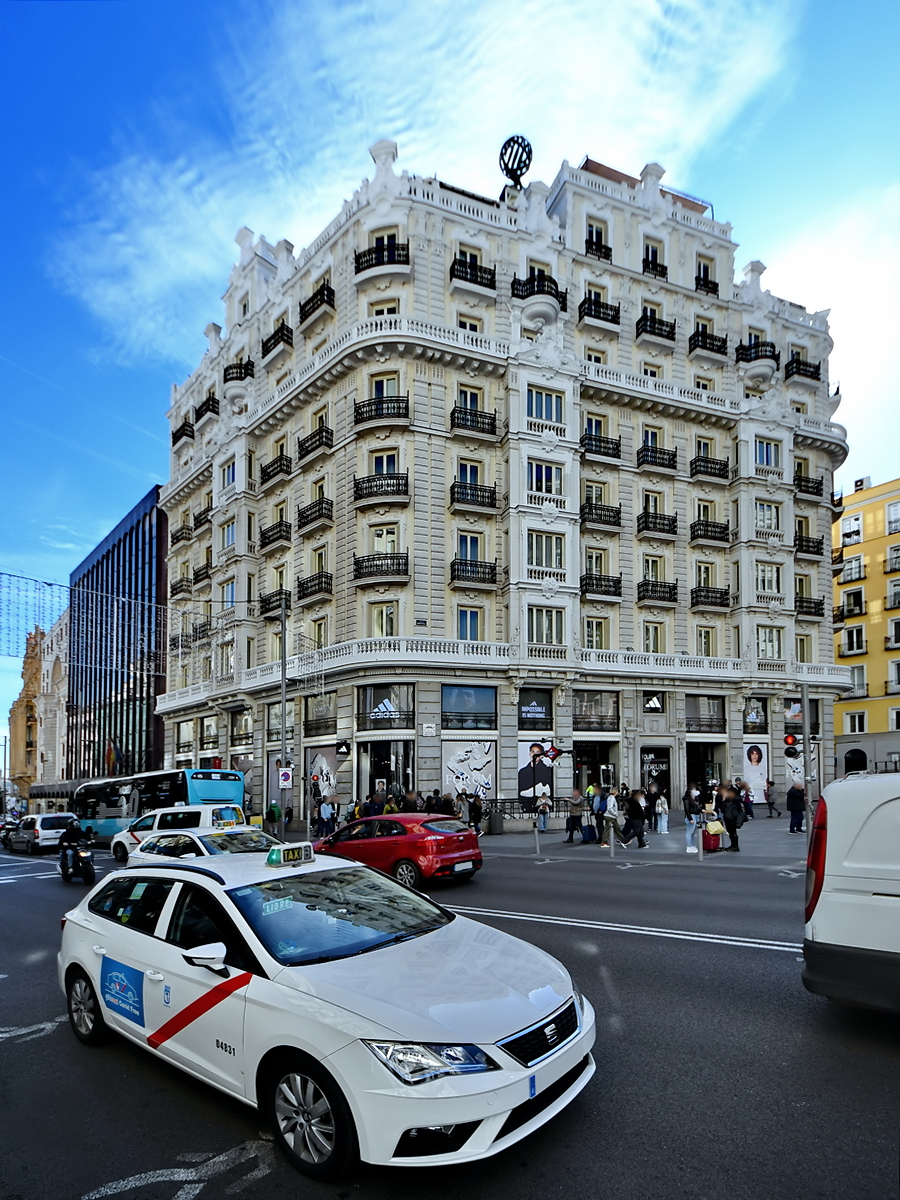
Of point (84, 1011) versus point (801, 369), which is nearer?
point (84, 1011)

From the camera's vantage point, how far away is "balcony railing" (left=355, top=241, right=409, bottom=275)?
114 feet

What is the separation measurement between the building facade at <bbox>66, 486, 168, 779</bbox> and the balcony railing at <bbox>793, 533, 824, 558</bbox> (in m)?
36.4

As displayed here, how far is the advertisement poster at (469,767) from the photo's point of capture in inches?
1261

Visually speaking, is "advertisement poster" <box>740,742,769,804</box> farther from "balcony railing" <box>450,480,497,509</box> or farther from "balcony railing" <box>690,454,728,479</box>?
"balcony railing" <box>450,480,497,509</box>

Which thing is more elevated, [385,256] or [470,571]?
[385,256]

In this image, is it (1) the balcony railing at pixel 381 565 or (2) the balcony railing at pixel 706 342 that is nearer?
(1) the balcony railing at pixel 381 565

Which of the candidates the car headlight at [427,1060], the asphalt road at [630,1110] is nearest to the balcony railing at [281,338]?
the asphalt road at [630,1110]

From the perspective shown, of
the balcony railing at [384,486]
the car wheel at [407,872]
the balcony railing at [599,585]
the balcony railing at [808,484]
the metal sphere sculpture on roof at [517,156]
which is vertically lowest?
the car wheel at [407,872]

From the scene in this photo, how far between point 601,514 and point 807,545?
41.0 feet

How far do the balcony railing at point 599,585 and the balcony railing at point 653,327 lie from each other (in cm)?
1261

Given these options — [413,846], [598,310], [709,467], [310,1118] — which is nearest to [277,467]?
[598,310]

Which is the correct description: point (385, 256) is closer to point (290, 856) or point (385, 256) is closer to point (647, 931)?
point (647, 931)

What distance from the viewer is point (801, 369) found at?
43.7 m

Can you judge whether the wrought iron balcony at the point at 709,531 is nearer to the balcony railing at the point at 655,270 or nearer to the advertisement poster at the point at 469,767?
the balcony railing at the point at 655,270
